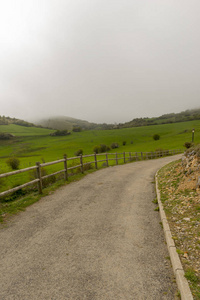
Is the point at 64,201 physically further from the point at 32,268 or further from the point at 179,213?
the point at 179,213

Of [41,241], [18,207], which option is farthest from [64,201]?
[41,241]

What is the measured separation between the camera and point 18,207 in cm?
640

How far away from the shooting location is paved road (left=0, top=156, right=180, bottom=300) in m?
2.70

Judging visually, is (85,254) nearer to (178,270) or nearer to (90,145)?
(178,270)

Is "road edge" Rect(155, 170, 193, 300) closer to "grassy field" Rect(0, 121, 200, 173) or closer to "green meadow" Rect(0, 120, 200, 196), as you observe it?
"green meadow" Rect(0, 120, 200, 196)

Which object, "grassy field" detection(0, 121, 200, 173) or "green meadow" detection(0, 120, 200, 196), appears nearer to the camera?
"green meadow" detection(0, 120, 200, 196)

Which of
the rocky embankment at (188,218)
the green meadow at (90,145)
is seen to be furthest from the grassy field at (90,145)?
the rocky embankment at (188,218)

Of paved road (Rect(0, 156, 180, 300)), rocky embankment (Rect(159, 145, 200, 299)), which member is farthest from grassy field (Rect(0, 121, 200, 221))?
rocky embankment (Rect(159, 145, 200, 299))

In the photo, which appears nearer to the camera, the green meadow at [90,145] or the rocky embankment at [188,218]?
the rocky embankment at [188,218]

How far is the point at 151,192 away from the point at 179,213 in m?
3.10

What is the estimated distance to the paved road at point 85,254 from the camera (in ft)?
8.87

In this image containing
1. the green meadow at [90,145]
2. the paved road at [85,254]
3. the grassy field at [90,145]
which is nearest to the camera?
the paved road at [85,254]

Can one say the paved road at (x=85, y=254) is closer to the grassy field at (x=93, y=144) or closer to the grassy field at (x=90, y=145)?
the grassy field at (x=90, y=145)

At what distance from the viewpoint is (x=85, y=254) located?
3588mm
